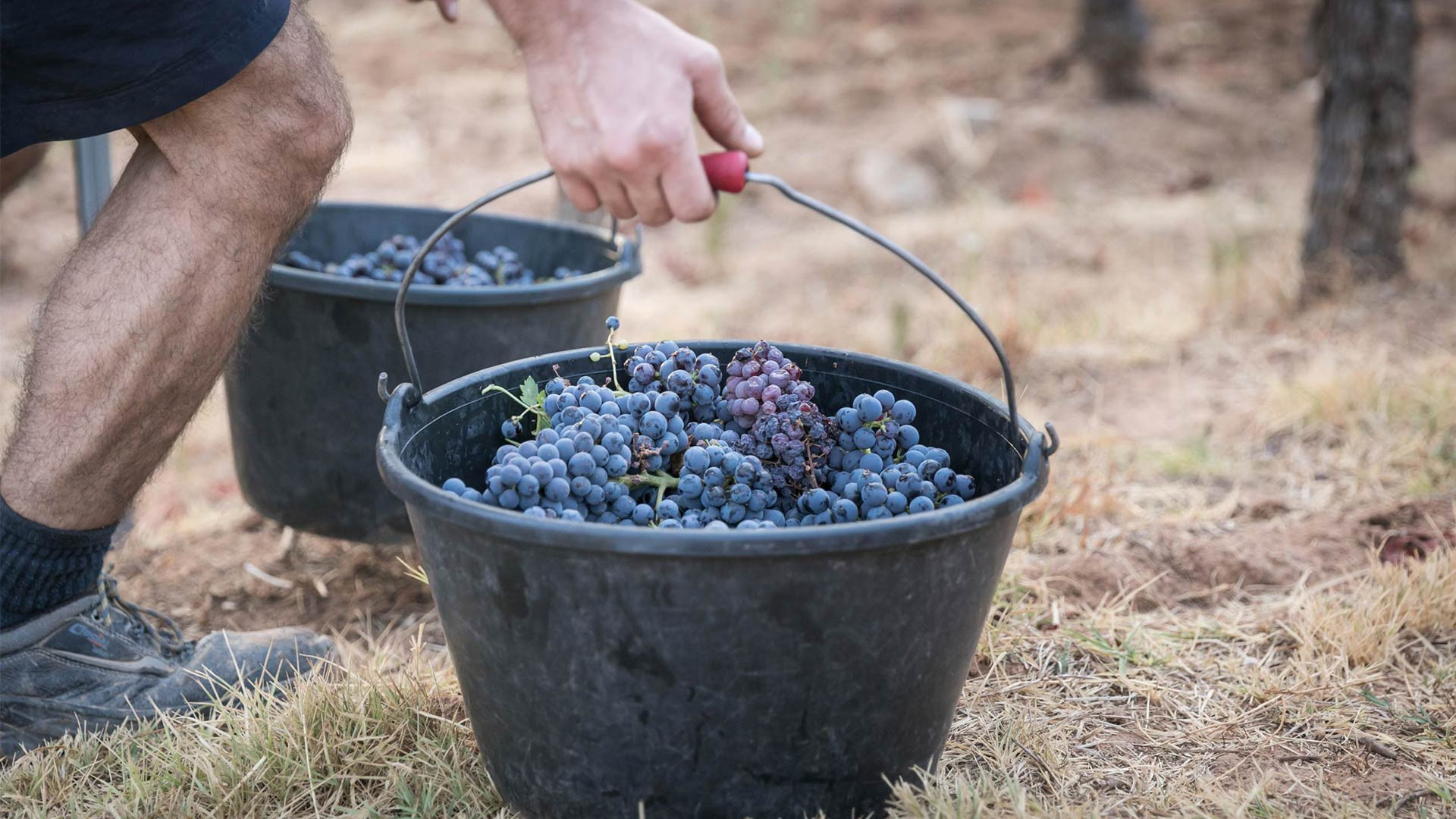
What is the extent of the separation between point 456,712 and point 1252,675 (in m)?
1.27

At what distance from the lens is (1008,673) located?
1.92m

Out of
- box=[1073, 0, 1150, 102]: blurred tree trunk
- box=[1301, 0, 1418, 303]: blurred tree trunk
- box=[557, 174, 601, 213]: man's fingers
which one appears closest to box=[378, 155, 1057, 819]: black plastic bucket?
box=[557, 174, 601, 213]: man's fingers

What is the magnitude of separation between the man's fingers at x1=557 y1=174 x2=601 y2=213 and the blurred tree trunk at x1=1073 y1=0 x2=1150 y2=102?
6412 millimetres

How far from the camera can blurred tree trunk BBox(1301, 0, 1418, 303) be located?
3748 mm

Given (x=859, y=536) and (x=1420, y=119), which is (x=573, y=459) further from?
(x=1420, y=119)

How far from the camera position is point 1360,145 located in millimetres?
3840

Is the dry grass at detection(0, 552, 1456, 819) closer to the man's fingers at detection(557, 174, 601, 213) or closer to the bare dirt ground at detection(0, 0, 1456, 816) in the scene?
the bare dirt ground at detection(0, 0, 1456, 816)

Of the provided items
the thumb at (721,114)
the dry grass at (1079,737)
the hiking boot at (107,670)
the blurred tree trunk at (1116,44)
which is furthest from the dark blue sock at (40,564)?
the blurred tree trunk at (1116,44)

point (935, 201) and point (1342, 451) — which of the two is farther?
point (935, 201)

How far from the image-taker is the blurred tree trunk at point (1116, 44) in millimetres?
7074

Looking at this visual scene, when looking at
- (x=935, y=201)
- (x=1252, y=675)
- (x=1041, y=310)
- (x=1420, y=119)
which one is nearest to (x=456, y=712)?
(x=1252, y=675)

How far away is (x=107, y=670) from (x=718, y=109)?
1.26 meters

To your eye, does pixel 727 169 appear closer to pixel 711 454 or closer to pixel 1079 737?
pixel 711 454

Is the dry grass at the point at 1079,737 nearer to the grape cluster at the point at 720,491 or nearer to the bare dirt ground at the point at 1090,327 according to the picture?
→ the bare dirt ground at the point at 1090,327
